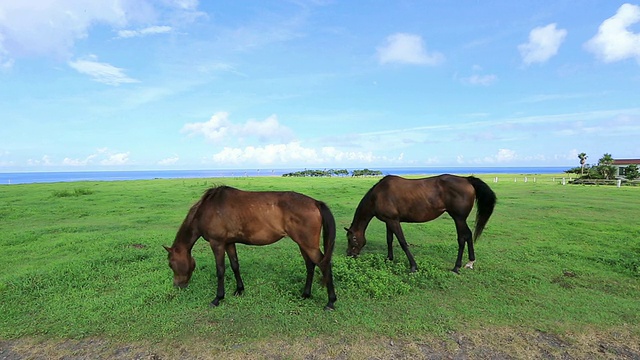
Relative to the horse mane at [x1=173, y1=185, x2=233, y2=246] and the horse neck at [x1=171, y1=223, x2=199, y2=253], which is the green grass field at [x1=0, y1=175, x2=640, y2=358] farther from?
the horse mane at [x1=173, y1=185, x2=233, y2=246]

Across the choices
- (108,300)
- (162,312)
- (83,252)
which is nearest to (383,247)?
(162,312)

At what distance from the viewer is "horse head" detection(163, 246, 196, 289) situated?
5.48m

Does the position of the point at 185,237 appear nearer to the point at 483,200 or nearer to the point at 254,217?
the point at 254,217

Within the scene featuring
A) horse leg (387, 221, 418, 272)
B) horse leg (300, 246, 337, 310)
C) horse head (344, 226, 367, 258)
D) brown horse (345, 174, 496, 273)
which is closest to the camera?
horse leg (300, 246, 337, 310)

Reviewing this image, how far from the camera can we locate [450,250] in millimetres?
8344

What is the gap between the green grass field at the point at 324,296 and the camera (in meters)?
4.37

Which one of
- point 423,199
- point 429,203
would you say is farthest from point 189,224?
point 429,203

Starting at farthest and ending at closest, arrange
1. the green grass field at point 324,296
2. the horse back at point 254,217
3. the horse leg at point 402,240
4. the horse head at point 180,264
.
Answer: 1. the horse leg at point 402,240
2. the horse head at point 180,264
3. the horse back at point 254,217
4. the green grass field at point 324,296

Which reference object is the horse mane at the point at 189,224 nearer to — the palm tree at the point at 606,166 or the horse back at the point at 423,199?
the horse back at the point at 423,199

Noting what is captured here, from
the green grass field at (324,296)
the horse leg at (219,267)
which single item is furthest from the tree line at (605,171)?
the horse leg at (219,267)

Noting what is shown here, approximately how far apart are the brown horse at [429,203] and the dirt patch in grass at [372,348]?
2.77 metres

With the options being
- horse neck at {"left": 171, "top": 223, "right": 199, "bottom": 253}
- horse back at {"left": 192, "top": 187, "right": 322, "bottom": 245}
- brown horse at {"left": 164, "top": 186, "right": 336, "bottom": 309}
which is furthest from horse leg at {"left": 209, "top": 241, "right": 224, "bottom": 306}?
horse neck at {"left": 171, "top": 223, "right": 199, "bottom": 253}

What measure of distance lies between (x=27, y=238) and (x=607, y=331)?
12601 millimetres

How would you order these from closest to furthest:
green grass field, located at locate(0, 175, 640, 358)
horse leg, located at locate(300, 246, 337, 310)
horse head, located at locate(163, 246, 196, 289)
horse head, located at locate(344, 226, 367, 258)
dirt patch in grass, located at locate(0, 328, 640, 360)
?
dirt patch in grass, located at locate(0, 328, 640, 360) < green grass field, located at locate(0, 175, 640, 358) < horse leg, located at locate(300, 246, 337, 310) < horse head, located at locate(163, 246, 196, 289) < horse head, located at locate(344, 226, 367, 258)
